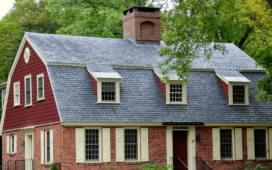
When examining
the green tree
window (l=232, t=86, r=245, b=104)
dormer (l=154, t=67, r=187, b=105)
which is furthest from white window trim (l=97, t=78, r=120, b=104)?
the green tree

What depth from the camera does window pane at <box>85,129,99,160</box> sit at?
898 inches

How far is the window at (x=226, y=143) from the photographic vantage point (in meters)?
25.3

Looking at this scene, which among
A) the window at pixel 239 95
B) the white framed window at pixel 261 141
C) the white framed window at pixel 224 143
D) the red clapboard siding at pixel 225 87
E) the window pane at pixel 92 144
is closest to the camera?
the window pane at pixel 92 144

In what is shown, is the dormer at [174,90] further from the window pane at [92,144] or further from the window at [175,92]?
the window pane at [92,144]

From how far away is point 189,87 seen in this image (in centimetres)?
2608

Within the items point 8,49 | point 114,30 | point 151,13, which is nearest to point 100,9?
point 114,30

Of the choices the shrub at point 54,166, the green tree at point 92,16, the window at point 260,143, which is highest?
the green tree at point 92,16

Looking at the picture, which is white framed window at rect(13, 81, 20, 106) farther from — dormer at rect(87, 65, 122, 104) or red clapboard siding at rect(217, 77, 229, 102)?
red clapboard siding at rect(217, 77, 229, 102)

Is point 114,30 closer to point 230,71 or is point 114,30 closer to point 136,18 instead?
point 136,18

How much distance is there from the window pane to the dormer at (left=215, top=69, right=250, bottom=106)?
7.56 metres

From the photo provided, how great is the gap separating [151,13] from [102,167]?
11045 mm

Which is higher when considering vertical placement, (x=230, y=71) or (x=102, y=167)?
(x=230, y=71)

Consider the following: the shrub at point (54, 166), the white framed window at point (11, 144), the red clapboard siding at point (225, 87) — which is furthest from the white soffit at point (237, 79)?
the white framed window at point (11, 144)

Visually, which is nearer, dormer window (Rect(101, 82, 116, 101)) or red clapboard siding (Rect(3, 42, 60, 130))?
red clapboard siding (Rect(3, 42, 60, 130))
